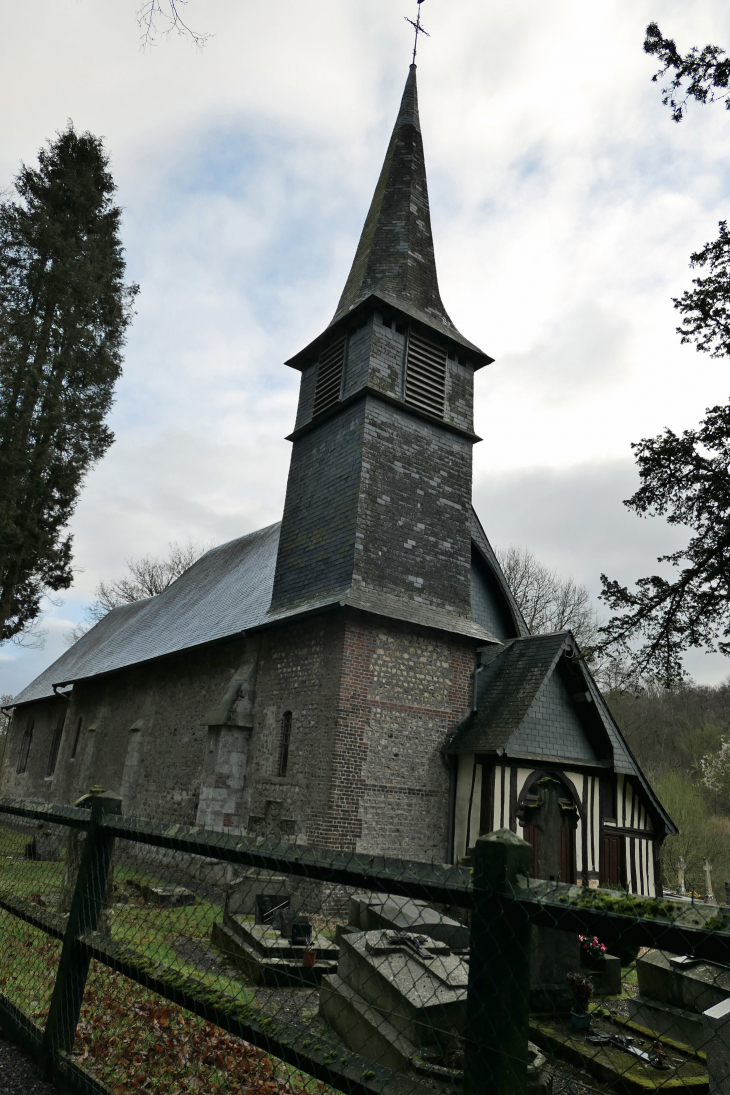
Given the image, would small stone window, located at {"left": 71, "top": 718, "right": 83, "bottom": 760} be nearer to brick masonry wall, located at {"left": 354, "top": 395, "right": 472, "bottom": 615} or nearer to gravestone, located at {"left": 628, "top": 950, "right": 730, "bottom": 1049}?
brick masonry wall, located at {"left": 354, "top": 395, "right": 472, "bottom": 615}

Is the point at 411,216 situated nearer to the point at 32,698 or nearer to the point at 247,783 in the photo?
the point at 247,783

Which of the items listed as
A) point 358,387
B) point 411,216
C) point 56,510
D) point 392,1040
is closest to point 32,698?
point 56,510

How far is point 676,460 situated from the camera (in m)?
10.3

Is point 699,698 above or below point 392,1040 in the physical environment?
above

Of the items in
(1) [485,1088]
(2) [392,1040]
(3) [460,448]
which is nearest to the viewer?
(1) [485,1088]

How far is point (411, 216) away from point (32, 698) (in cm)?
2140

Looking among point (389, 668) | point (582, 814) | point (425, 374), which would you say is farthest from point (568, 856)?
point (425, 374)

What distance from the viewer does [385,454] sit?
533 inches

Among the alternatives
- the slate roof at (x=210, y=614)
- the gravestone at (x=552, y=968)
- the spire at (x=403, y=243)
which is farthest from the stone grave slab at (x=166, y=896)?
the spire at (x=403, y=243)

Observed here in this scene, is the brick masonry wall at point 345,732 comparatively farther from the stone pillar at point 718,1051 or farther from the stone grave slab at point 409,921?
the stone pillar at point 718,1051

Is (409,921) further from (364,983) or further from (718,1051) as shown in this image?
(718,1051)

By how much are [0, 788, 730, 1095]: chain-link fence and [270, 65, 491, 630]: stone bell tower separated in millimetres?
5489

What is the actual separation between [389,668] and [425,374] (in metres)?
6.30

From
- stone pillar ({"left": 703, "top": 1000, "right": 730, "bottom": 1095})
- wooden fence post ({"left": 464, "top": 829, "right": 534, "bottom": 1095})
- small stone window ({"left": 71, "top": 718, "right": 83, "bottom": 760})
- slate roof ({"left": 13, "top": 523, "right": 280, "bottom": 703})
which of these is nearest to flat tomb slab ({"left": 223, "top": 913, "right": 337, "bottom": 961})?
stone pillar ({"left": 703, "top": 1000, "right": 730, "bottom": 1095})
